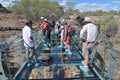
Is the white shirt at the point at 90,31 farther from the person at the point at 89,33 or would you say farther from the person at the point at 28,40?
the person at the point at 28,40

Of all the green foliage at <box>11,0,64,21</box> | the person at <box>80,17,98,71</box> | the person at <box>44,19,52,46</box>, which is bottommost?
the green foliage at <box>11,0,64,21</box>

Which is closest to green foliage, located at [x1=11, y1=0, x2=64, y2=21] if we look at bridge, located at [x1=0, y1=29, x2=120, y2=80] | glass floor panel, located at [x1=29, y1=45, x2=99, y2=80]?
glass floor panel, located at [x1=29, y1=45, x2=99, y2=80]

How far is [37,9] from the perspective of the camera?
4493 inches

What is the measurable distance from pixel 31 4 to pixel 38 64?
10712cm

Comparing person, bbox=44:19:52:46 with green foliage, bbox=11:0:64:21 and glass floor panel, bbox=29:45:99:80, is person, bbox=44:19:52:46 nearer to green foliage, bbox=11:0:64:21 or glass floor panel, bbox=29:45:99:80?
glass floor panel, bbox=29:45:99:80

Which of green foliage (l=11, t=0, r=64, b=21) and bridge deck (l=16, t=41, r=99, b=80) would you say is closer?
bridge deck (l=16, t=41, r=99, b=80)

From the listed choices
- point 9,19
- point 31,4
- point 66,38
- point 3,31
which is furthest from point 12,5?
point 66,38

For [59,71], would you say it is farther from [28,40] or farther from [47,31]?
[47,31]

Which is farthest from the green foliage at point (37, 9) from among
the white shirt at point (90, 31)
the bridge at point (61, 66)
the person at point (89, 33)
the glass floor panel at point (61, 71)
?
the white shirt at point (90, 31)

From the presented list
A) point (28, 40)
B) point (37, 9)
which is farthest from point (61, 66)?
point (37, 9)

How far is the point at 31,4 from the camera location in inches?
4678

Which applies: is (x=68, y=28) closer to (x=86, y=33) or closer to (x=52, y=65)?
(x=52, y=65)

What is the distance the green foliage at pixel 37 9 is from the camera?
108m

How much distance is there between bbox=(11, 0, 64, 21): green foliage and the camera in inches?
4267
